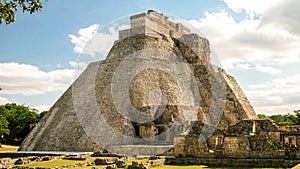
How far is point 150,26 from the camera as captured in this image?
34938mm

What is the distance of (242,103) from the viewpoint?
101ft

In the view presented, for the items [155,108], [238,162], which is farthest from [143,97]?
[238,162]

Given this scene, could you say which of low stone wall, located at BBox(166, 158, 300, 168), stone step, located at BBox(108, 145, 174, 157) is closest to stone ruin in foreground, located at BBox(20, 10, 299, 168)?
stone step, located at BBox(108, 145, 174, 157)

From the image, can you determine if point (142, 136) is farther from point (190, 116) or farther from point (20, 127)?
point (20, 127)

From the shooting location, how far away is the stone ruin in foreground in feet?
63.6

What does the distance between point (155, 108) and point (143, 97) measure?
1672 millimetres

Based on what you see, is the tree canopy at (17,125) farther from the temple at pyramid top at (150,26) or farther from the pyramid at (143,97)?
the temple at pyramid top at (150,26)

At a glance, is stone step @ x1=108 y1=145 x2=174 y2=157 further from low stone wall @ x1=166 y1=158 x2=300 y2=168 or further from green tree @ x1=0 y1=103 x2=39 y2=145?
green tree @ x1=0 y1=103 x2=39 y2=145

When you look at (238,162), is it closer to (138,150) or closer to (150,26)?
(138,150)

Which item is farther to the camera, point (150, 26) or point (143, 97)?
point (150, 26)

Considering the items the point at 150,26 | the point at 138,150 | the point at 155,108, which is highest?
the point at 150,26

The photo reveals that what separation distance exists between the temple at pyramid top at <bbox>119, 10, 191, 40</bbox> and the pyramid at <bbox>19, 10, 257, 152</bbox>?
9 centimetres

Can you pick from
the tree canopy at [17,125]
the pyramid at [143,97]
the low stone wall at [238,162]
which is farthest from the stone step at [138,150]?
the tree canopy at [17,125]

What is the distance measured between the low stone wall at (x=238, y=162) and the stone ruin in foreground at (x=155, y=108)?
21.8 inches
